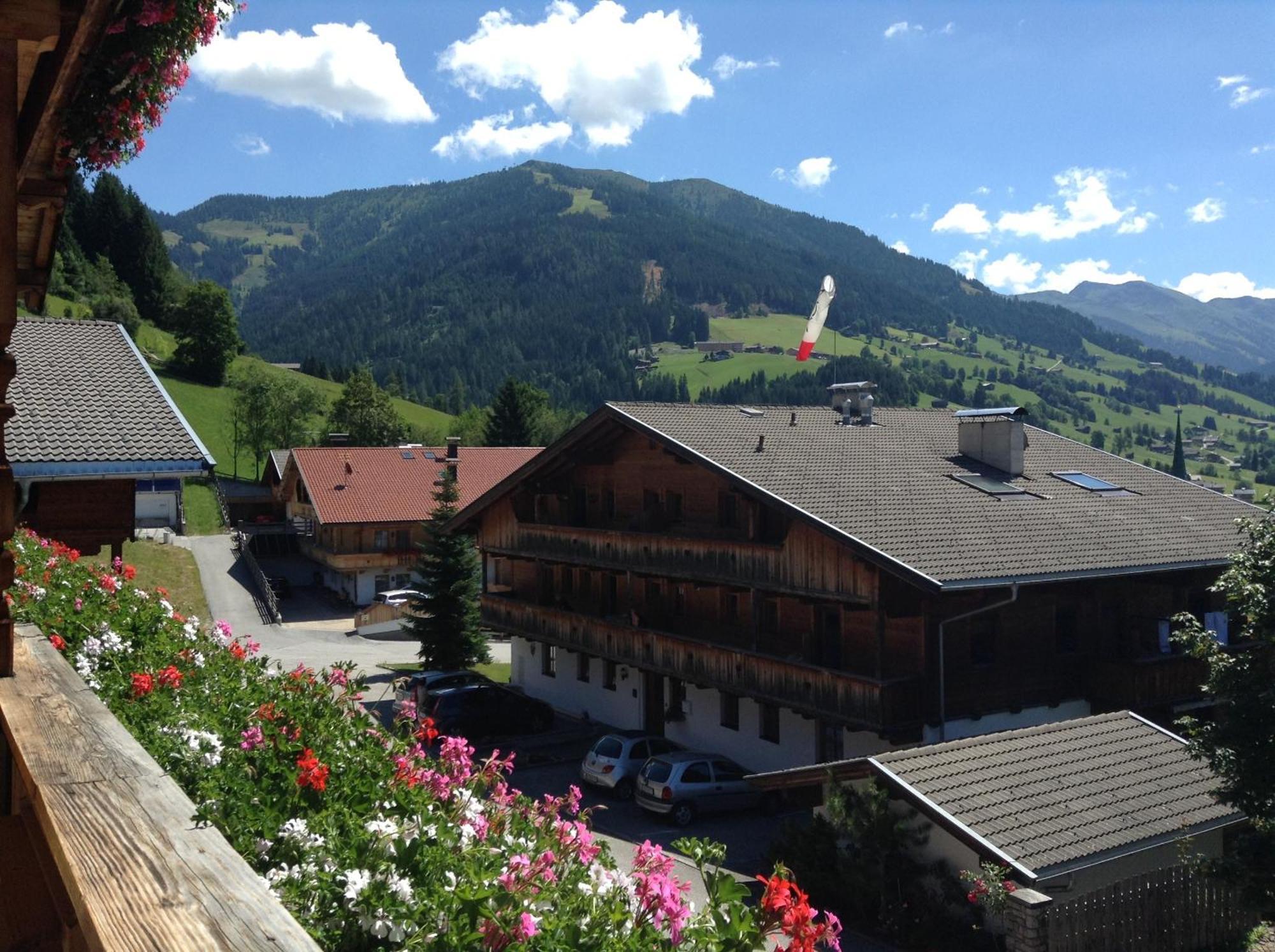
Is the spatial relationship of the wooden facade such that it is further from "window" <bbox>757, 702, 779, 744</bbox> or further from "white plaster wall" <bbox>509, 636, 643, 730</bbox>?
"white plaster wall" <bbox>509, 636, 643, 730</bbox>

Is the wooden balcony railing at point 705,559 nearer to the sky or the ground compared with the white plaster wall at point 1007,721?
nearer to the sky

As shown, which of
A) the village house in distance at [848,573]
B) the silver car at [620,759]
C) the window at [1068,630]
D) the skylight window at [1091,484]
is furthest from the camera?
the skylight window at [1091,484]

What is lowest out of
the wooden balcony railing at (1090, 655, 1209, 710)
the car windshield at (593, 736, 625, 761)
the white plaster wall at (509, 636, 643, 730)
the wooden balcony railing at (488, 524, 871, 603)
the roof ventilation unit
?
the white plaster wall at (509, 636, 643, 730)

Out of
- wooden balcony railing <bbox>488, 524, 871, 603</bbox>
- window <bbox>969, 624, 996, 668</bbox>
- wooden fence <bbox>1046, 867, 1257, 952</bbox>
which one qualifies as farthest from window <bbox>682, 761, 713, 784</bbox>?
wooden fence <bbox>1046, 867, 1257, 952</bbox>

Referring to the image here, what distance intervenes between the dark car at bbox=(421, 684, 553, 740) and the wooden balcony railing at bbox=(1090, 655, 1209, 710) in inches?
558

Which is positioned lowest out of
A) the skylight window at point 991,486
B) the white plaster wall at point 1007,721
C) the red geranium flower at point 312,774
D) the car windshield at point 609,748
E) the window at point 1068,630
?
the car windshield at point 609,748

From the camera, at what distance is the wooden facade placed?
2031 centimetres

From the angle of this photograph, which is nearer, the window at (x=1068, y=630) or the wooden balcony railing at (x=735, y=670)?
the wooden balcony railing at (x=735, y=670)

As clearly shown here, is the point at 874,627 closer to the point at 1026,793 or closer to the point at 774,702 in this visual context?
the point at 774,702

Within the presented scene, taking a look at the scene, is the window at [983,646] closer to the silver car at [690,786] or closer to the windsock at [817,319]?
the silver car at [690,786]

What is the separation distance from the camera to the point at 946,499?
2406 cm

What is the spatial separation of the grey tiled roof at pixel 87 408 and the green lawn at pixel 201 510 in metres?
48.0

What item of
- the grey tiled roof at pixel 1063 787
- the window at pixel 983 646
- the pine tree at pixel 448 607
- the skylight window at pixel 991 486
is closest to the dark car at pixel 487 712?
the pine tree at pixel 448 607

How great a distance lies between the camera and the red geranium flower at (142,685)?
4.65 meters
